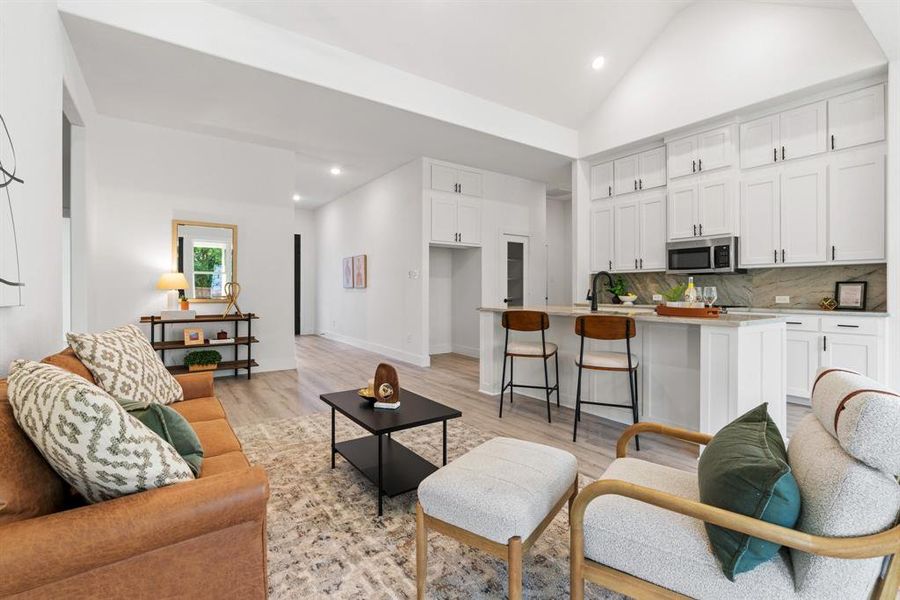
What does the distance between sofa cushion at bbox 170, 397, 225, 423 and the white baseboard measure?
373 centimetres

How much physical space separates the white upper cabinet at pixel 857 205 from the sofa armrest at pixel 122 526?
5108 millimetres

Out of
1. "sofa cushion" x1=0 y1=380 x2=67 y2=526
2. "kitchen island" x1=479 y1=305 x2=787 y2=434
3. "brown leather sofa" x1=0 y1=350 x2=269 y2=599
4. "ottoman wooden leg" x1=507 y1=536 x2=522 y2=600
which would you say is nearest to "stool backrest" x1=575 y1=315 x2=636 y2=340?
"kitchen island" x1=479 y1=305 x2=787 y2=434

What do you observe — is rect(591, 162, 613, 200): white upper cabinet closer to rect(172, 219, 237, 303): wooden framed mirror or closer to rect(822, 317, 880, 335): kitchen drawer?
rect(822, 317, 880, 335): kitchen drawer

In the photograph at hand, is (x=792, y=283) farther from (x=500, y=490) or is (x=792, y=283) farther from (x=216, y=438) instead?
(x=216, y=438)

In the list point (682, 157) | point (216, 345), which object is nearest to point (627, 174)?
point (682, 157)

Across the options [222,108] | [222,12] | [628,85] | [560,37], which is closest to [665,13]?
[628,85]

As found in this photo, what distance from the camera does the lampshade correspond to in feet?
15.5

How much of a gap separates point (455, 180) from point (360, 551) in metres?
5.48

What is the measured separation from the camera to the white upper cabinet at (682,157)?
482cm

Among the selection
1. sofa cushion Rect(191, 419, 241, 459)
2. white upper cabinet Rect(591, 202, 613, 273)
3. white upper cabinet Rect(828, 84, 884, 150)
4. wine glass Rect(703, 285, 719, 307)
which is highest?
white upper cabinet Rect(828, 84, 884, 150)

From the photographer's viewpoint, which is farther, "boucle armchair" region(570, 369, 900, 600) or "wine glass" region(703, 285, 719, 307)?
"wine glass" region(703, 285, 719, 307)

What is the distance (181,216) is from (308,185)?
3012mm

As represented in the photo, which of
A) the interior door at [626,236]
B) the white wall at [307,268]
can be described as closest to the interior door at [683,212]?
the interior door at [626,236]

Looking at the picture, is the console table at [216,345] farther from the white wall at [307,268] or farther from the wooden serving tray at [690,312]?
the wooden serving tray at [690,312]
